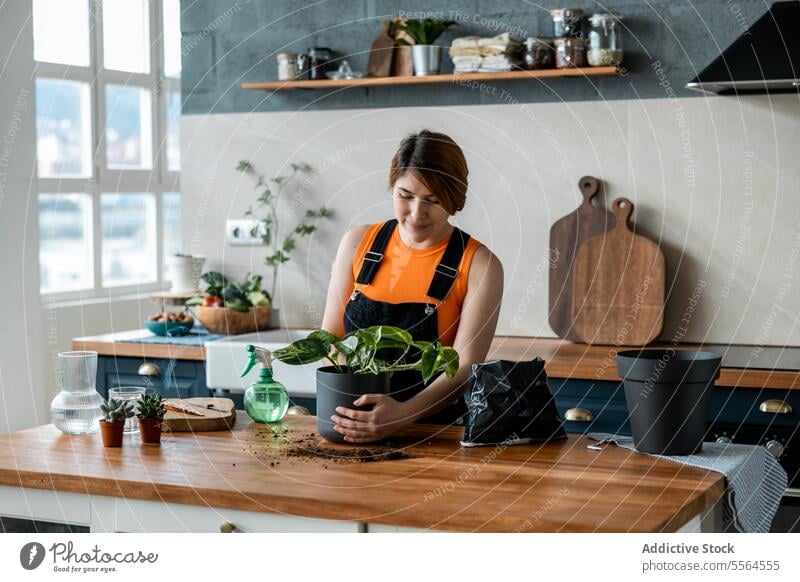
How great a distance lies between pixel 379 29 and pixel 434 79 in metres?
0.33

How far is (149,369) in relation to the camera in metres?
3.37

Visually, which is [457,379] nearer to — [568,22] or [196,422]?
[196,422]

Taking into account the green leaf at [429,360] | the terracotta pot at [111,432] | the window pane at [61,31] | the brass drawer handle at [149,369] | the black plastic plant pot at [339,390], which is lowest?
the brass drawer handle at [149,369]

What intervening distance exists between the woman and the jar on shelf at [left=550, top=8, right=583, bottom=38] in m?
1.01

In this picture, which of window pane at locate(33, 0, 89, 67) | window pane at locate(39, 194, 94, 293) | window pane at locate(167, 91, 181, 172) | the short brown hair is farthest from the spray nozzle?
window pane at locate(167, 91, 181, 172)

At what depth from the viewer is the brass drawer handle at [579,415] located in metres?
2.85

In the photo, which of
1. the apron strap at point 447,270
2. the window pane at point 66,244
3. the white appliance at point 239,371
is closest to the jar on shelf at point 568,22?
the apron strap at point 447,270

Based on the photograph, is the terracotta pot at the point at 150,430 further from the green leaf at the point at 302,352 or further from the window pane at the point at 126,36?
the window pane at the point at 126,36

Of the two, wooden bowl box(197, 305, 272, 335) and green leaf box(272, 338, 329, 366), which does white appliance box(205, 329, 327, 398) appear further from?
green leaf box(272, 338, 329, 366)

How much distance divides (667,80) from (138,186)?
9.36ft

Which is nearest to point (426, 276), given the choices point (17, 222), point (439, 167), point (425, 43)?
point (439, 167)

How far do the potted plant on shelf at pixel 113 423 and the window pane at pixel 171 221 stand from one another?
11.2 feet

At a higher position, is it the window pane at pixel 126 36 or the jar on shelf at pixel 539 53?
the window pane at pixel 126 36
